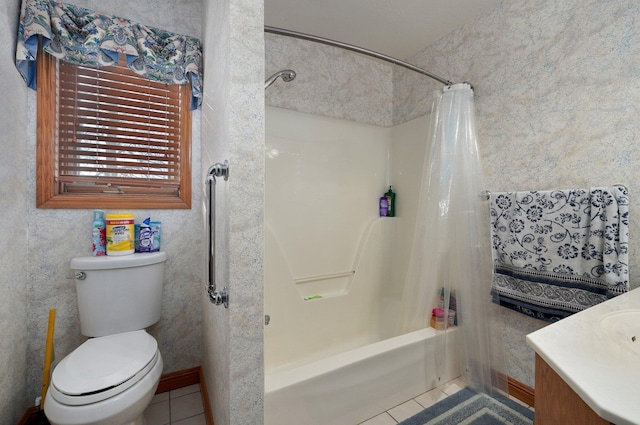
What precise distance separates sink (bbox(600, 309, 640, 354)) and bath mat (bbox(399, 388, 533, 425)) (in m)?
0.96

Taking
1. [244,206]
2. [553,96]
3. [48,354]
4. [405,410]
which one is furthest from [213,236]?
[553,96]

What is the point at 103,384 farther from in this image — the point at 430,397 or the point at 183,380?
the point at 430,397

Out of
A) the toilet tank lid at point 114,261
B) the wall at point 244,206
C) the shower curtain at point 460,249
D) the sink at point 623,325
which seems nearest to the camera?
the sink at point 623,325

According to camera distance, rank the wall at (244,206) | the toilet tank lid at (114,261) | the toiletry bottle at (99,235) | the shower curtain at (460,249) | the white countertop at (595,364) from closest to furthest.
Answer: the white countertop at (595,364) < the wall at (244,206) < the toilet tank lid at (114,261) < the toiletry bottle at (99,235) < the shower curtain at (460,249)

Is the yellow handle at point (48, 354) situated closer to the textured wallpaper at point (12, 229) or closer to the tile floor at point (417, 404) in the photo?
the textured wallpaper at point (12, 229)

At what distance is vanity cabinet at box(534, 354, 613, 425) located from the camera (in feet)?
1.54

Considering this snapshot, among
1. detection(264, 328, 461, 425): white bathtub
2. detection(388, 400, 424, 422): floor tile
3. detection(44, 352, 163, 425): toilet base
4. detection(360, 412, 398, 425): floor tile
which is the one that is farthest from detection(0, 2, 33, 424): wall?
detection(388, 400, 424, 422): floor tile

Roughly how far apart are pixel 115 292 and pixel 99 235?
1.06 feet

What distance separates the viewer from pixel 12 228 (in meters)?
1.17

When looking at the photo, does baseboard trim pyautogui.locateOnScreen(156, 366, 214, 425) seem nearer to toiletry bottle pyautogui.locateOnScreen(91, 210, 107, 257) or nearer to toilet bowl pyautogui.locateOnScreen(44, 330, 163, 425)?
toilet bowl pyautogui.locateOnScreen(44, 330, 163, 425)

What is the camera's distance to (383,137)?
2334 mm

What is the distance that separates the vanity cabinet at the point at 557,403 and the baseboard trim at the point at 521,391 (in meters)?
1.27

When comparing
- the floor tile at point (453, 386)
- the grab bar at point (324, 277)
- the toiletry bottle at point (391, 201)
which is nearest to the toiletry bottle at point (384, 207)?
the toiletry bottle at point (391, 201)

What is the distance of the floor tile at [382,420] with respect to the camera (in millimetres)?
1353
